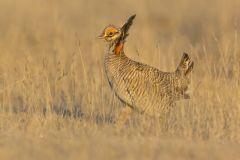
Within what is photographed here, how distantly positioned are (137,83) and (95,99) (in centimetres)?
131

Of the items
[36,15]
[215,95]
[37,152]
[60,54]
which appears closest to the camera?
[37,152]

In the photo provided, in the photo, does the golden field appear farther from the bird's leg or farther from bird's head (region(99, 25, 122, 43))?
bird's head (region(99, 25, 122, 43))

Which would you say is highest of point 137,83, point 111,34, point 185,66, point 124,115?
point 111,34

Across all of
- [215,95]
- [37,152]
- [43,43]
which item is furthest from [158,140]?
[43,43]

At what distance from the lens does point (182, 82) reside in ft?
28.8

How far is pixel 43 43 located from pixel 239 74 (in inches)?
239

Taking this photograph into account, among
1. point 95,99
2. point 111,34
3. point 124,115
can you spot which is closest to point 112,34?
point 111,34

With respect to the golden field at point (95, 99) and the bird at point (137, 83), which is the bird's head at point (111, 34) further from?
the golden field at point (95, 99)

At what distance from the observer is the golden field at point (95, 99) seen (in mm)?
6824

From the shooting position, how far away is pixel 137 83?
26.9 ft

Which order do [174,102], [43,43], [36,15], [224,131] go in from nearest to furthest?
[224,131], [174,102], [43,43], [36,15]

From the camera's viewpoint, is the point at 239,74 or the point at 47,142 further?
the point at 239,74

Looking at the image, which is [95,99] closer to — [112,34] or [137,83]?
[112,34]

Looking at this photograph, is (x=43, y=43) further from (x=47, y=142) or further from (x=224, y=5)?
(x=47, y=142)
